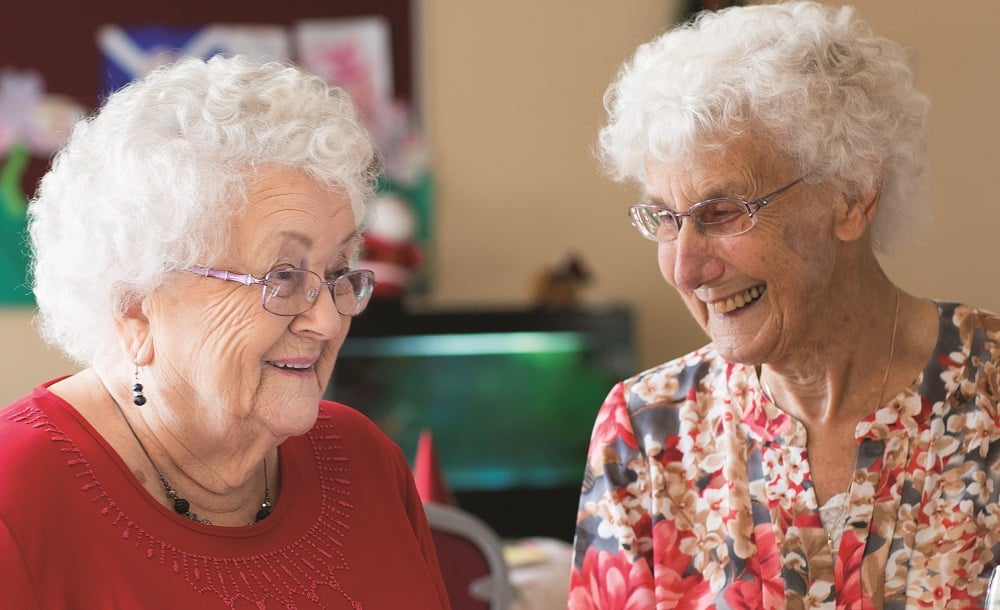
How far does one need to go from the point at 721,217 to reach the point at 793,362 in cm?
26

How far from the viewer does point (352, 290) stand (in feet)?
5.34

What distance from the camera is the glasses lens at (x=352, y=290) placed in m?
1.60

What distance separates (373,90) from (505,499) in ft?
6.20

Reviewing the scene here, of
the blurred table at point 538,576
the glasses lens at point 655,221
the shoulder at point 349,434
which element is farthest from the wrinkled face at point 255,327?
the blurred table at point 538,576

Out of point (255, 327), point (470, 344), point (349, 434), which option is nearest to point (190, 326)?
point (255, 327)

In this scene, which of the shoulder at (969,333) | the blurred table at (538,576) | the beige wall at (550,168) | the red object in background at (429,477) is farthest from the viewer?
the beige wall at (550,168)

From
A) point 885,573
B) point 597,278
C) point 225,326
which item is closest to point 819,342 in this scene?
point 885,573

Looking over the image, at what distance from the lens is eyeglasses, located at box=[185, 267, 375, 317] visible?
1509 millimetres

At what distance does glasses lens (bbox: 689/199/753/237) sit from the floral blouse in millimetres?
292

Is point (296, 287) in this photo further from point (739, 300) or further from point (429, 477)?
point (429, 477)

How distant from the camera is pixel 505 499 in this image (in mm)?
5113

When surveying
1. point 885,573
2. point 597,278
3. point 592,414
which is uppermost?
point 597,278

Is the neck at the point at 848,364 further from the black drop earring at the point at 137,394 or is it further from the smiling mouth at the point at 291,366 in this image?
the black drop earring at the point at 137,394

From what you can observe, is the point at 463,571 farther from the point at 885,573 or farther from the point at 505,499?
the point at 505,499
